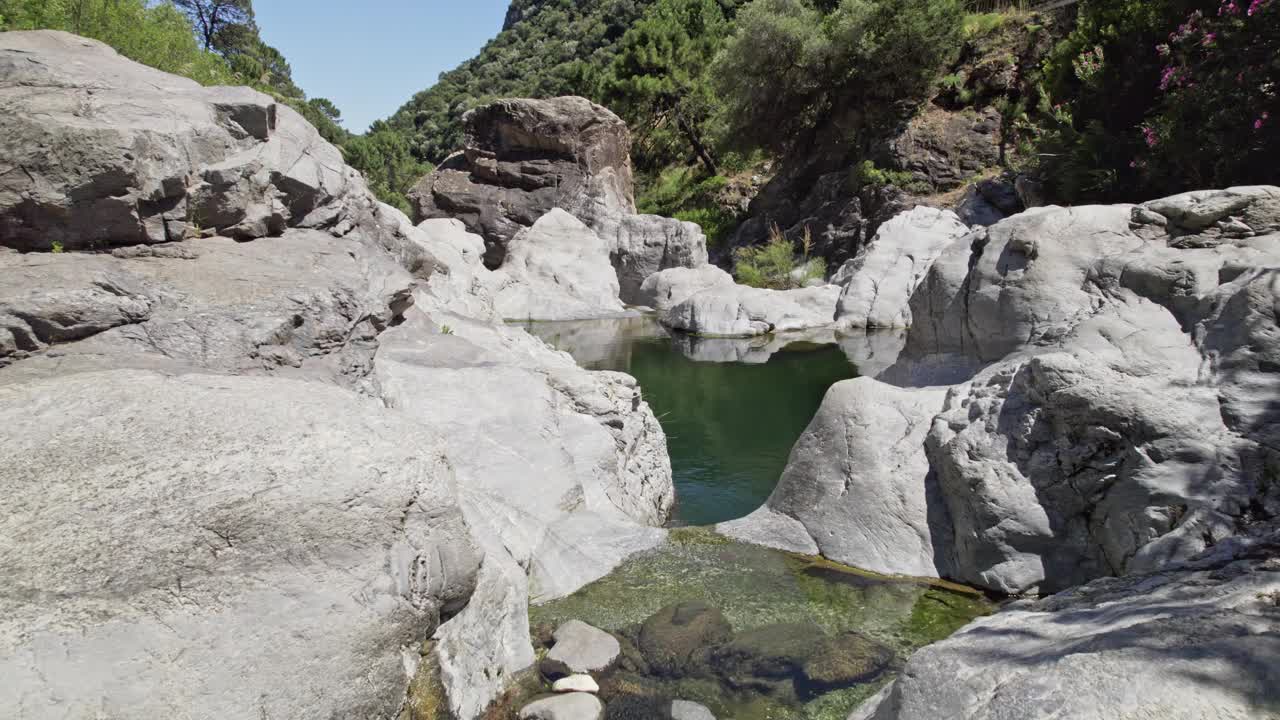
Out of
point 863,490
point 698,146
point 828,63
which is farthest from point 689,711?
point 698,146

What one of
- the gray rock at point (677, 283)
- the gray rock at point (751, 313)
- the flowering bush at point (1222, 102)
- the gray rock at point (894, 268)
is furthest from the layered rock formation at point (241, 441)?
the gray rock at point (677, 283)

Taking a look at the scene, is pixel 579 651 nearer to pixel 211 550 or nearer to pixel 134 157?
pixel 211 550

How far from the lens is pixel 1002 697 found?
2.71 meters

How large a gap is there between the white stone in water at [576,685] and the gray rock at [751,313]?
1745cm

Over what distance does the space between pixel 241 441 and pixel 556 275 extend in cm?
2353

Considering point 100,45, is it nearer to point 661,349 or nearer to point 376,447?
point 376,447

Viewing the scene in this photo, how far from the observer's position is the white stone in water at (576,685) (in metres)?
4.51

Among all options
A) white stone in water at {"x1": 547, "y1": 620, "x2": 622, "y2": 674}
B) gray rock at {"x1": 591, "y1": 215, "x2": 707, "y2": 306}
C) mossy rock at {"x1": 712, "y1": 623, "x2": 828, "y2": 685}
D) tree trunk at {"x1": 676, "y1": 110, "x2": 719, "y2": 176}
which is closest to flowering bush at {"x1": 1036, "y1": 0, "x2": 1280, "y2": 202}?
mossy rock at {"x1": 712, "y1": 623, "x2": 828, "y2": 685}

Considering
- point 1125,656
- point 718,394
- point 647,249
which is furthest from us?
point 647,249

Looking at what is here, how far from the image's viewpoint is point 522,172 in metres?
31.3

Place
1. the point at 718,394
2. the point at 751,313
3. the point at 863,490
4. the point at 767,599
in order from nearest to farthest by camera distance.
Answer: the point at 767,599 → the point at 863,490 → the point at 718,394 → the point at 751,313

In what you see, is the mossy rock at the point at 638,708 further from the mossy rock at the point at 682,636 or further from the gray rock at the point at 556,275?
the gray rock at the point at 556,275

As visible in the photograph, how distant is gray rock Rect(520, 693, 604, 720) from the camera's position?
4.21 metres

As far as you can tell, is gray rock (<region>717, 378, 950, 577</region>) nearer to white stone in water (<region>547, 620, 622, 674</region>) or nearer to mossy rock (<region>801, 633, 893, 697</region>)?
mossy rock (<region>801, 633, 893, 697</region>)
